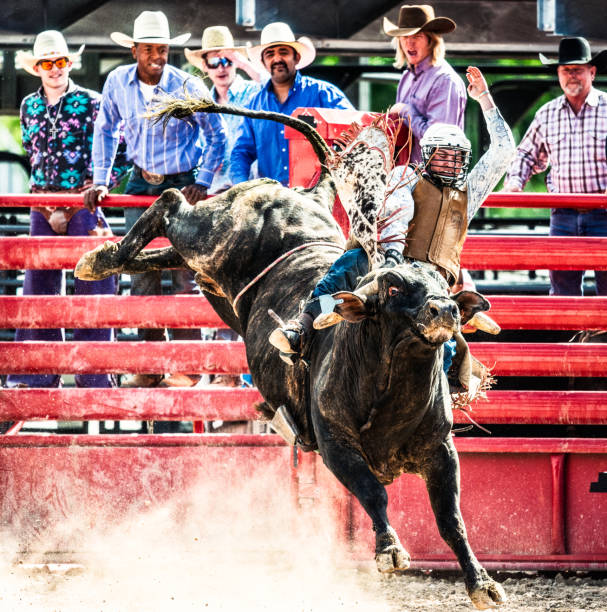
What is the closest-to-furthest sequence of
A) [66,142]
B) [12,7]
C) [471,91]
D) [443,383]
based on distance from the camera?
[443,383], [471,91], [66,142], [12,7]

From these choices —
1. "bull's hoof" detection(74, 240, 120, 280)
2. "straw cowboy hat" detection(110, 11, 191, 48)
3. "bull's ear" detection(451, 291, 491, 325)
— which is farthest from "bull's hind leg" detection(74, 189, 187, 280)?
"bull's ear" detection(451, 291, 491, 325)

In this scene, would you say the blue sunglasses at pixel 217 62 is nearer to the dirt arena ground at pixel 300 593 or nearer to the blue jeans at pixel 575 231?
the blue jeans at pixel 575 231

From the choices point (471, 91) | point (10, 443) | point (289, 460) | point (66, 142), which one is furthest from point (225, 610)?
point (66, 142)

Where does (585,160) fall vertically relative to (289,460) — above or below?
above

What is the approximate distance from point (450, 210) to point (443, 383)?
0.73m

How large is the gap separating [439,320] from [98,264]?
2.41 m

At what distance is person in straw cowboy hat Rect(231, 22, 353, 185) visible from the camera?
6676mm

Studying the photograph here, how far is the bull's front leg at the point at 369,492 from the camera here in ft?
14.2

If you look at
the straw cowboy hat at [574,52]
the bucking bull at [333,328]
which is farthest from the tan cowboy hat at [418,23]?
the bucking bull at [333,328]

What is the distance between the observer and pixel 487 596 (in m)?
4.38

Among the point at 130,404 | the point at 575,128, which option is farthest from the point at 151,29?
the point at 575,128

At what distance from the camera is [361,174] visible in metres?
4.92

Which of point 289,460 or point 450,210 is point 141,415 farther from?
point 450,210

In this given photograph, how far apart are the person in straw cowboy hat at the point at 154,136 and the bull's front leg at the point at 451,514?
2282mm
